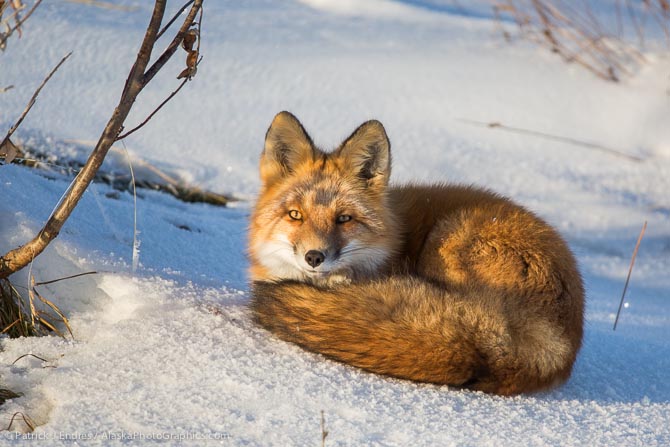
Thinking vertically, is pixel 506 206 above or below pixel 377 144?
below

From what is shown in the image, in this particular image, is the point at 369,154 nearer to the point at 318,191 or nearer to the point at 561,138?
the point at 318,191

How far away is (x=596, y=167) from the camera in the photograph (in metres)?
6.19

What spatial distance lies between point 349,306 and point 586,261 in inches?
128

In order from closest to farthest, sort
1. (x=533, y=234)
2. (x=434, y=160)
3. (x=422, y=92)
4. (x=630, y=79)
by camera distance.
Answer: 1. (x=533, y=234)
2. (x=434, y=160)
3. (x=422, y=92)
4. (x=630, y=79)

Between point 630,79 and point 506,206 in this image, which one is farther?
point 630,79

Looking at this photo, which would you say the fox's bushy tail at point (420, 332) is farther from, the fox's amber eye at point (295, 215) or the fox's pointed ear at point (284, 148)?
the fox's pointed ear at point (284, 148)

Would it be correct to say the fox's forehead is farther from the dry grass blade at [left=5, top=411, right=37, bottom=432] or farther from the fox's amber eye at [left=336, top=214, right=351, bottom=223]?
the dry grass blade at [left=5, top=411, right=37, bottom=432]

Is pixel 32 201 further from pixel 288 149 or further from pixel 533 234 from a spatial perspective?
pixel 533 234

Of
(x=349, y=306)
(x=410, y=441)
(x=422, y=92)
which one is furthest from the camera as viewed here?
(x=422, y=92)

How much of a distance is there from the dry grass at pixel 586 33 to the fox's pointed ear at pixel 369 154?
4228 mm

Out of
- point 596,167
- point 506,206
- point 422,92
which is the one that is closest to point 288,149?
point 506,206

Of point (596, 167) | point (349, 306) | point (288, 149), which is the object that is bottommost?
point (596, 167)

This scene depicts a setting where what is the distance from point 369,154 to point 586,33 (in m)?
4.73

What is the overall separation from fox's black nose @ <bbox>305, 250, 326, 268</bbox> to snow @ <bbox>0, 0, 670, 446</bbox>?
13.5 inches
